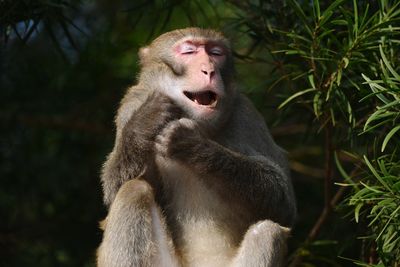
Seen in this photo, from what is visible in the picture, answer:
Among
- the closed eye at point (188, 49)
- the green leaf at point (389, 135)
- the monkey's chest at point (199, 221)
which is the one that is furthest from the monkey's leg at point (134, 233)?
the green leaf at point (389, 135)

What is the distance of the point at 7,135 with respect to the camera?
35.7ft

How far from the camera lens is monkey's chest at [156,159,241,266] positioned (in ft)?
22.1

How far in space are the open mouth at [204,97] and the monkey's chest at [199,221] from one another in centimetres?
53

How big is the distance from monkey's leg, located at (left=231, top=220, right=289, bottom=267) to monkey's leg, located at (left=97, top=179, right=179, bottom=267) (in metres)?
0.59

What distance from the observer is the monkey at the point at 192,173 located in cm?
642

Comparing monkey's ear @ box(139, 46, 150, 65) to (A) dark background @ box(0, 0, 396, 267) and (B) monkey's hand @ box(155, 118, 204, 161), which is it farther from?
(A) dark background @ box(0, 0, 396, 267)

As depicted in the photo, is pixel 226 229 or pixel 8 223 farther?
pixel 8 223

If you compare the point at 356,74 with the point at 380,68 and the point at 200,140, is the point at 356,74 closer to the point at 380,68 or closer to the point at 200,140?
A: the point at 380,68

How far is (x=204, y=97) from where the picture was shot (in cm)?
662

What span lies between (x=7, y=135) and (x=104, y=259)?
188 inches

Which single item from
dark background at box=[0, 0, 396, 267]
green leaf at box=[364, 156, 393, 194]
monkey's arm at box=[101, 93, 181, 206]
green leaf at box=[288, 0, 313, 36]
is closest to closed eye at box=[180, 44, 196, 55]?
monkey's arm at box=[101, 93, 181, 206]

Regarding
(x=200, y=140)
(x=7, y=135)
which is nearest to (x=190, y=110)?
(x=200, y=140)

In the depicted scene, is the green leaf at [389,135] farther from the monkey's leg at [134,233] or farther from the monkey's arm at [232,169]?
the monkey's leg at [134,233]

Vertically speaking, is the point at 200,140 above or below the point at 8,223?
above
